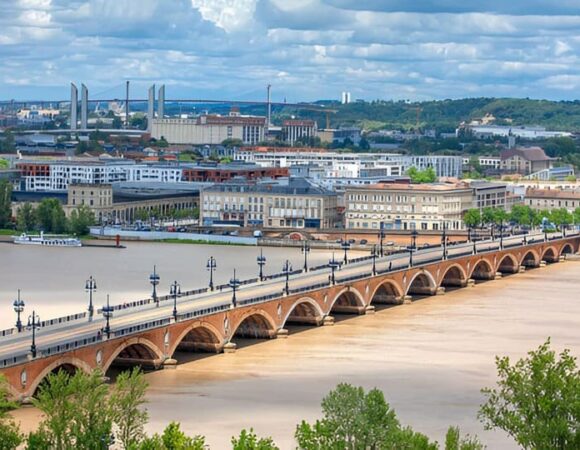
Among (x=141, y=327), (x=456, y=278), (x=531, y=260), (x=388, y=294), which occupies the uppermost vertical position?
(x=141, y=327)

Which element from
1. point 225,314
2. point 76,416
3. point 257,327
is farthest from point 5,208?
point 76,416

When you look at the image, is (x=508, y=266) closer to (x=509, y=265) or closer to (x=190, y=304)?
(x=509, y=265)

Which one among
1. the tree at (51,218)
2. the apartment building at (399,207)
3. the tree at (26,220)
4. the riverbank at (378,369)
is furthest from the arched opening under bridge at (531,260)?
the tree at (26,220)

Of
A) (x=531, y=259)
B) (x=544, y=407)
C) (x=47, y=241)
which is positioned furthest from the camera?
(x=47, y=241)

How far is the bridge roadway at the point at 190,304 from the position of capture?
31641 mm

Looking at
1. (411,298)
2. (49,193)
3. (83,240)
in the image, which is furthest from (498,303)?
(49,193)

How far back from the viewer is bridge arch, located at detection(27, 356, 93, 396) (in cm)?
2938

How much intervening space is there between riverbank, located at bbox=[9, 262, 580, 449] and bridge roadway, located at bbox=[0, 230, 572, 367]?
1.28m

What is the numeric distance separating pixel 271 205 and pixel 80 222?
8616 millimetres

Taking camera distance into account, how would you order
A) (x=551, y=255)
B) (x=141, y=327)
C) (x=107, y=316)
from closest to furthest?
(x=107, y=316), (x=141, y=327), (x=551, y=255)

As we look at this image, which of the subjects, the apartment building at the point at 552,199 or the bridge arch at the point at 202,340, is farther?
the apartment building at the point at 552,199

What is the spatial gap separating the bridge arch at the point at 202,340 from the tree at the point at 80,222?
32.0m

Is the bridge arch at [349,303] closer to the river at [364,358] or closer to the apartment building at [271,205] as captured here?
the river at [364,358]

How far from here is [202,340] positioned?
119 ft
